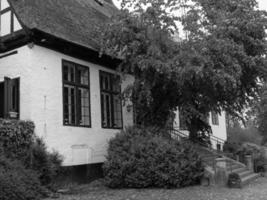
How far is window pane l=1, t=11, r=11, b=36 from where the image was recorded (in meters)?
12.7

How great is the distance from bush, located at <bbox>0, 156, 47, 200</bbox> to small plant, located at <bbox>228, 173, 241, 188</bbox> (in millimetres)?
6235

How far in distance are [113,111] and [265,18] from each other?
23.9ft

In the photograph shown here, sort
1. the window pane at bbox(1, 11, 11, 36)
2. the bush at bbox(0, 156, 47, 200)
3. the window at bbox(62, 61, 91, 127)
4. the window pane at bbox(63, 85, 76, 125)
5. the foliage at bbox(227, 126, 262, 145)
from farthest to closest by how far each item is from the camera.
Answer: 1. the foliage at bbox(227, 126, 262, 145)
2. the window at bbox(62, 61, 91, 127)
3. the window pane at bbox(63, 85, 76, 125)
4. the window pane at bbox(1, 11, 11, 36)
5. the bush at bbox(0, 156, 47, 200)

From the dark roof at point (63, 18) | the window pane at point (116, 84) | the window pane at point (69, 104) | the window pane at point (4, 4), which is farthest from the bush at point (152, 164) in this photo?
the window pane at point (4, 4)

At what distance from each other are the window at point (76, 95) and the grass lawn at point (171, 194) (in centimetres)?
261

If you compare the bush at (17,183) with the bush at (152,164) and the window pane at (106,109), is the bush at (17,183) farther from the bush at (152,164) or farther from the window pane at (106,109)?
the window pane at (106,109)

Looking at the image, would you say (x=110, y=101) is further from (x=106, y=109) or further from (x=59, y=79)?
(x=59, y=79)

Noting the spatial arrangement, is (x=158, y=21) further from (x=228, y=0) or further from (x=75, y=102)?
(x=75, y=102)

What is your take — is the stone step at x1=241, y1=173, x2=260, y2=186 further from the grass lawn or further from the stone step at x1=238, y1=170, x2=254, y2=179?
the grass lawn

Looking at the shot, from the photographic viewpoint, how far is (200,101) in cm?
1427

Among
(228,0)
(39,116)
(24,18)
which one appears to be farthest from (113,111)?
(228,0)

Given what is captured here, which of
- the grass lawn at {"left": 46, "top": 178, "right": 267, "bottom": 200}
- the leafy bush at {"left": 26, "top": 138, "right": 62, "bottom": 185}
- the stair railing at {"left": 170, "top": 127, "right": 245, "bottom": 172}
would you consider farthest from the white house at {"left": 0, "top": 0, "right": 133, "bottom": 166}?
the stair railing at {"left": 170, "top": 127, "right": 245, "bottom": 172}

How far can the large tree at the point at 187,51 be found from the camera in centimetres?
1278

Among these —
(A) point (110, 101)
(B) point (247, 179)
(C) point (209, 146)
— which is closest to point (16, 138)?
(A) point (110, 101)
